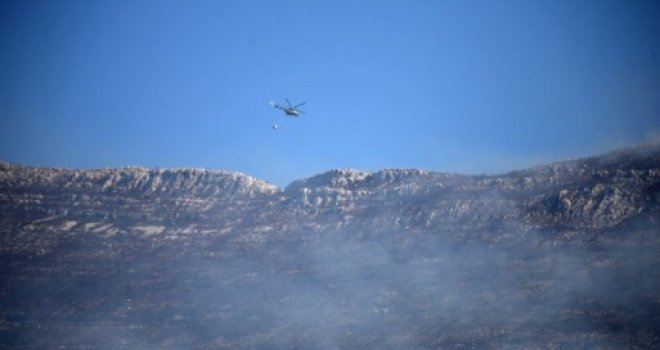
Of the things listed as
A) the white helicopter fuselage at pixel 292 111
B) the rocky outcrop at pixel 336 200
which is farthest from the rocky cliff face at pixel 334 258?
the white helicopter fuselage at pixel 292 111

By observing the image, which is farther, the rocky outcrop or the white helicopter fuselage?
the white helicopter fuselage

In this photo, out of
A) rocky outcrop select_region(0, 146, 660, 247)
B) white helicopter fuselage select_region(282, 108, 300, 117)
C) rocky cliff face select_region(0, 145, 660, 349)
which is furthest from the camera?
white helicopter fuselage select_region(282, 108, 300, 117)

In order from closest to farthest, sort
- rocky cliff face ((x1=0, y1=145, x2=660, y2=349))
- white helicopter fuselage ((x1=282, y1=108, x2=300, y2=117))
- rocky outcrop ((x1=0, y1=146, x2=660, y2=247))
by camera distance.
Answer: rocky cliff face ((x1=0, y1=145, x2=660, y2=349))
rocky outcrop ((x1=0, y1=146, x2=660, y2=247))
white helicopter fuselage ((x1=282, y1=108, x2=300, y2=117))

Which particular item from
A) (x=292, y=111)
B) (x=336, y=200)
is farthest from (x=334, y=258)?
(x=292, y=111)

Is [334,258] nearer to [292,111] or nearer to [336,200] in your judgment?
[336,200]

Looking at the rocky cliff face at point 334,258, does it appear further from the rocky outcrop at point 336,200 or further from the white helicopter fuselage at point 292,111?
the white helicopter fuselage at point 292,111

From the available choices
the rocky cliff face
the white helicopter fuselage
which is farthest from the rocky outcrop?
the white helicopter fuselage

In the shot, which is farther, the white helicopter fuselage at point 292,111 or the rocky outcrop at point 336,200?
the white helicopter fuselage at point 292,111

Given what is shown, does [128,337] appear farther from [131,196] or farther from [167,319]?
[131,196]

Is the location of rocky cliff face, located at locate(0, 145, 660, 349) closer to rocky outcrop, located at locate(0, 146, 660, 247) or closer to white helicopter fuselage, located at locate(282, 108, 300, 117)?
rocky outcrop, located at locate(0, 146, 660, 247)
